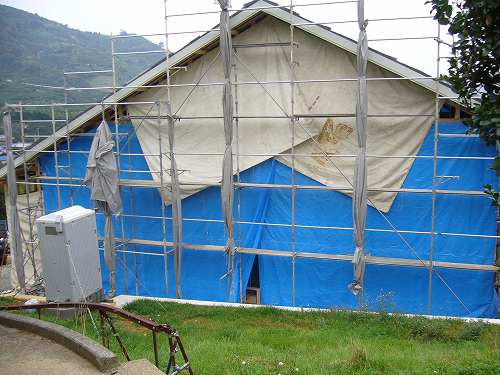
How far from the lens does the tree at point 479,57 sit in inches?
174

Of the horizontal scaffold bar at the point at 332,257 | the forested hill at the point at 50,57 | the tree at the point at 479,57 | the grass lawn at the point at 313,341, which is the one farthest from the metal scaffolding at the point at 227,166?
the forested hill at the point at 50,57

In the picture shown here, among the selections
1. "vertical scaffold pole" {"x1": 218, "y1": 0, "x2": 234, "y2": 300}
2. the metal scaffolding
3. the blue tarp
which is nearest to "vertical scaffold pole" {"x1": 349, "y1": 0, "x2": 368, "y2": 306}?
the metal scaffolding

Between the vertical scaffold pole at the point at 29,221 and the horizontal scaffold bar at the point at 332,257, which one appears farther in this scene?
the vertical scaffold pole at the point at 29,221

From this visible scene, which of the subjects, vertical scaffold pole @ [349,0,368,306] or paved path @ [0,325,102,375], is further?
vertical scaffold pole @ [349,0,368,306]

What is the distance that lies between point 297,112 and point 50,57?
171 feet

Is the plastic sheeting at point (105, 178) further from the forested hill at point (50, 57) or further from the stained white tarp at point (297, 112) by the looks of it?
the forested hill at point (50, 57)

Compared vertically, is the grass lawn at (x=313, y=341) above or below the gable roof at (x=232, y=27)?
below

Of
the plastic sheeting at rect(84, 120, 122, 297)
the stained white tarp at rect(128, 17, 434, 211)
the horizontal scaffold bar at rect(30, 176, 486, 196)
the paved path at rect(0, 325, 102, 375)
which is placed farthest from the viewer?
the plastic sheeting at rect(84, 120, 122, 297)

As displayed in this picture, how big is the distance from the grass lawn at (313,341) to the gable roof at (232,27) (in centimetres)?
411

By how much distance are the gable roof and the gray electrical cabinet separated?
2.93 m

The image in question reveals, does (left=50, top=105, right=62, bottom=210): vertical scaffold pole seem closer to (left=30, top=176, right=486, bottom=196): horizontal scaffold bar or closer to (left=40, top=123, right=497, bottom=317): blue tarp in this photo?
(left=30, top=176, right=486, bottom=196): horizontal scaffold bar

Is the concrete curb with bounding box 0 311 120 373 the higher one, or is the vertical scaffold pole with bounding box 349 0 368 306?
the vertical scaffold pole with bounding box 349 0 368 306

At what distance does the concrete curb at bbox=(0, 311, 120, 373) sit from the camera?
189 inches

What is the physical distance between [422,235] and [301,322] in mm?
3232
